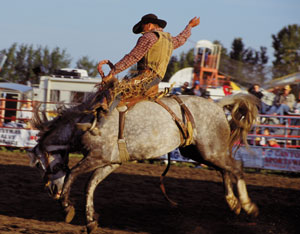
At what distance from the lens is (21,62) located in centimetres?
4222

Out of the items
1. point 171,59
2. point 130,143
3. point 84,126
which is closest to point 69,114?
point 84,126

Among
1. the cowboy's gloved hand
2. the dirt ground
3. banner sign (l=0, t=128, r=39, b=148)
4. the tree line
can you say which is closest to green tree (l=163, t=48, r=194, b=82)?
the tree line

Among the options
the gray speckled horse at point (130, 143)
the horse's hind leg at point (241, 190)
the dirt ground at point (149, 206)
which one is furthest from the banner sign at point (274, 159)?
the gray speckled horse at point (130, 143)

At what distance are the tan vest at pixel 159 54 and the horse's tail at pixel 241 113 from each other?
939 mm

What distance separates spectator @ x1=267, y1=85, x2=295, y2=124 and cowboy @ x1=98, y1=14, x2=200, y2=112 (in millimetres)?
6780

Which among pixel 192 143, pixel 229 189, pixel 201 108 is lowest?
pixel 229 189

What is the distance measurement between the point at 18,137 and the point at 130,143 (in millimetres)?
8387

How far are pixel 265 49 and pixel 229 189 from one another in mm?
47934

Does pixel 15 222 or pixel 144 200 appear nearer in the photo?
pixel 15 222

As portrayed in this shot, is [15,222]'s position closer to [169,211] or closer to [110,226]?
[110,226]

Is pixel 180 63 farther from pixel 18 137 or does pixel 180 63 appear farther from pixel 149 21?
pixel 149 21

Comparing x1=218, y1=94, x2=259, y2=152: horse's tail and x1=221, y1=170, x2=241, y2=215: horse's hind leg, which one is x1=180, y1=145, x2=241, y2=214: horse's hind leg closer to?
x1=221, y1=170, x2=241, y2=215: horse's hind leg

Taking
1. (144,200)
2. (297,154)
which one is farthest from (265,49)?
(144,200)

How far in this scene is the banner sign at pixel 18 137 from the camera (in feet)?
40.0
